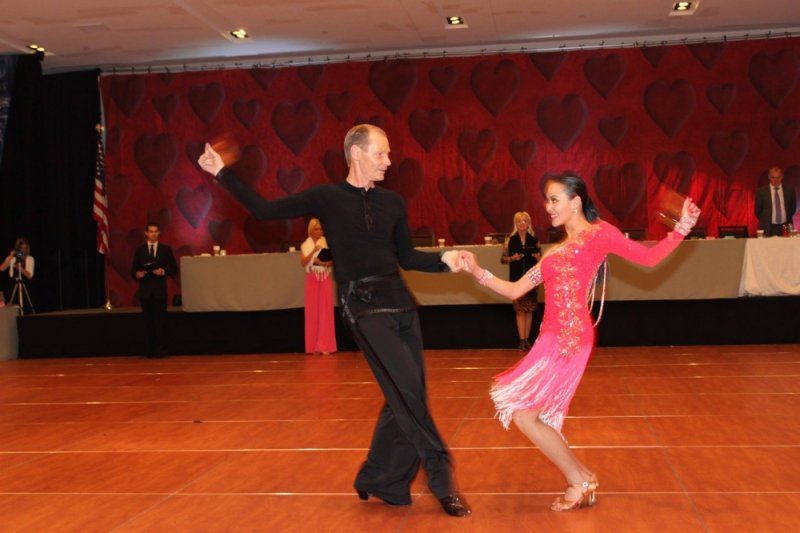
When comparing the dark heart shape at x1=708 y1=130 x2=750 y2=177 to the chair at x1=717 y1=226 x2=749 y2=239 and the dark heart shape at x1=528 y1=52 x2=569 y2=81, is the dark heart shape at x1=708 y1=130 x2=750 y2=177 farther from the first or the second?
the chair at x1=717 y1=226 x2=749 y2=239

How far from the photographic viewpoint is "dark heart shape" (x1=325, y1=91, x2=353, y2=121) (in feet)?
48.0

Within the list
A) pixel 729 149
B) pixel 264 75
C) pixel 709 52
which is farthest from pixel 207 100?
pixel 729 149

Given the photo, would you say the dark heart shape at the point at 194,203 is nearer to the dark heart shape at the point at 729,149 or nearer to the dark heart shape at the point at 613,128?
the dark heart shape at the point at 613,128

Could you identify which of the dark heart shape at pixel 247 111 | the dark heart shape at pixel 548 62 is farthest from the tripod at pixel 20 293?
the dark heart shape at pixel 548 62

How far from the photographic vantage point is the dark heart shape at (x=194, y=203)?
1502cm

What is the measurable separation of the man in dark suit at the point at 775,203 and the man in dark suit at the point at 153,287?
7399mm

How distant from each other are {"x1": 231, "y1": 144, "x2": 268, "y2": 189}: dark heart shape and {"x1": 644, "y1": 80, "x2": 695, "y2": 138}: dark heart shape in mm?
5830

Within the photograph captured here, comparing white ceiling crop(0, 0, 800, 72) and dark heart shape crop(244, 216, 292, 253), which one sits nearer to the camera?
white ceiling crop(0, 0, 800, 72)

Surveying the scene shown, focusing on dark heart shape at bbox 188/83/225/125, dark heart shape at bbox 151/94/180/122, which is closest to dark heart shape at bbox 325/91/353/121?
dark heart shape at bbox 188/83/225/125

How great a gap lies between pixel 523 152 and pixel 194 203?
5.14m

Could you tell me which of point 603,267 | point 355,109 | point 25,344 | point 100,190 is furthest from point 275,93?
point 603,267

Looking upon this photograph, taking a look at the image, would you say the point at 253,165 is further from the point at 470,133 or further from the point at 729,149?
the point at 729,149

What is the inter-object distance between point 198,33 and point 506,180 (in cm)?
484

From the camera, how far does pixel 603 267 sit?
14.2ft
